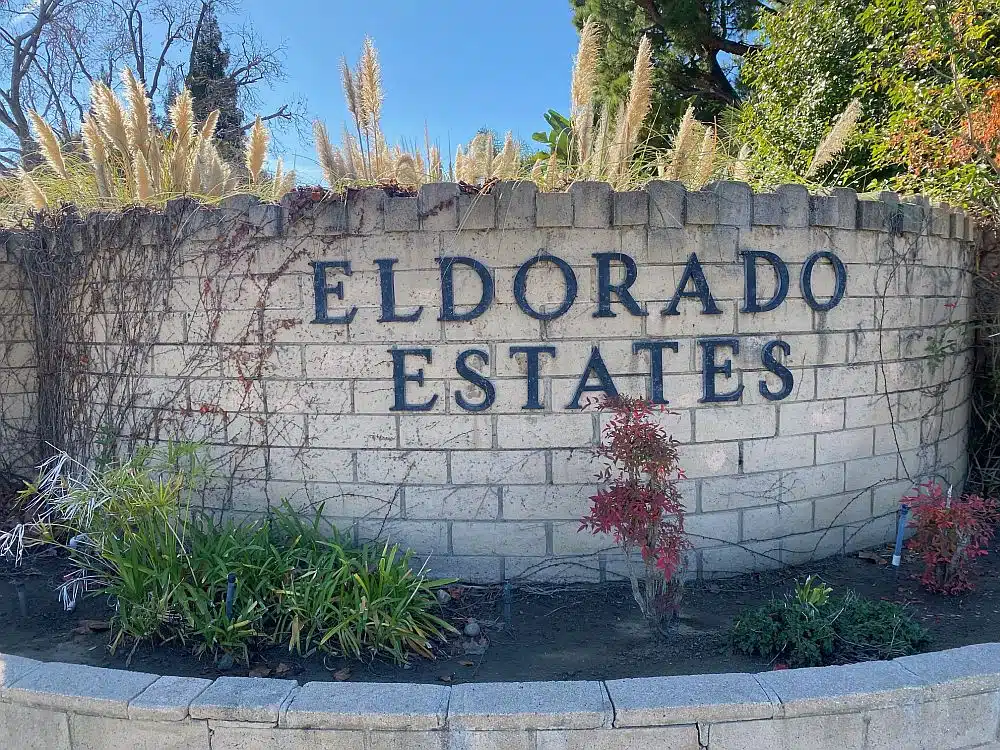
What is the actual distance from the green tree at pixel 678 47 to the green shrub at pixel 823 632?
1074 centimetres

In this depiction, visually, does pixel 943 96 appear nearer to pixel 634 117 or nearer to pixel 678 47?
pixel 634 117

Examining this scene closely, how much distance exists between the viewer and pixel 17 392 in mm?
5289

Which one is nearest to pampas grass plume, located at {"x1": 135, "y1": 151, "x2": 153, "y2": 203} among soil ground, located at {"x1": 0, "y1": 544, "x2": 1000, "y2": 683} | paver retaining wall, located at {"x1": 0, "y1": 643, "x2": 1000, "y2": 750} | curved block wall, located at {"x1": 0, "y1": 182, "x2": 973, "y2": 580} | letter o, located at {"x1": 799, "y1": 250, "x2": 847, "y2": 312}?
curved block wall, located at {"x1": 0, "y1": 182, "x2": 973, "y2": 580}

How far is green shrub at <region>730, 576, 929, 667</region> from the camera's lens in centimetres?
327

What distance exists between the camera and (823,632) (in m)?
3.31

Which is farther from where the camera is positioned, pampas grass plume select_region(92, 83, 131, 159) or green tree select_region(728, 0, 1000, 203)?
green tree select_region(728, 0, 1000, 203)

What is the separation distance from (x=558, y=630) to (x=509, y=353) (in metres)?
1.47

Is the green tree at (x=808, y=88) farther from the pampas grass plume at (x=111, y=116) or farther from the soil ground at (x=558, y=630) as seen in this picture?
the pampas grass plume at (x=111, y=116)

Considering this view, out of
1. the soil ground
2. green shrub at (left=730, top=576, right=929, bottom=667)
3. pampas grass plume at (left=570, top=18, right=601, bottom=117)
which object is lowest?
the soil ground

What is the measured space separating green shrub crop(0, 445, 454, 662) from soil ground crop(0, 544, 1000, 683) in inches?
3.7

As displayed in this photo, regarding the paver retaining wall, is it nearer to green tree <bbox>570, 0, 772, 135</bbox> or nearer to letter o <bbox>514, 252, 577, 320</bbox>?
letter o <bbox>514, 252, 577, 320</bbox>

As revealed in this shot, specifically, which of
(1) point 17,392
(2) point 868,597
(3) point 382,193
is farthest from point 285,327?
(2) point 868,597

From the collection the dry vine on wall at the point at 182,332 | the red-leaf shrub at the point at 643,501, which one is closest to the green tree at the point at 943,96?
the red-leaf shrub at the point at 643,501

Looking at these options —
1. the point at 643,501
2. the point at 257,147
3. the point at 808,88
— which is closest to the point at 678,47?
the point at 808,88
